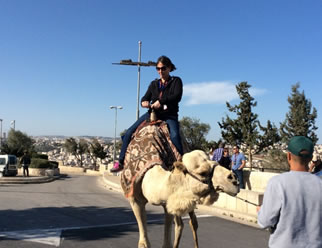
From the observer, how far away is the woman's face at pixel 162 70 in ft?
13.7

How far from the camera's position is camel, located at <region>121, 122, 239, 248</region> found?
2.98 m

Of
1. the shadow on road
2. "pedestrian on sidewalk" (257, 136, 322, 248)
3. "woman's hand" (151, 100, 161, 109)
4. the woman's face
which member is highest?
the woman's face

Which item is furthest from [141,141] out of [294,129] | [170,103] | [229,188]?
[294,129]

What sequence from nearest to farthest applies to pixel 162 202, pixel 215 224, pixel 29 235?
pixel 162 202
pixel 29 235
pixel 215 224

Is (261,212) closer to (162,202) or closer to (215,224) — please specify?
(162,202)

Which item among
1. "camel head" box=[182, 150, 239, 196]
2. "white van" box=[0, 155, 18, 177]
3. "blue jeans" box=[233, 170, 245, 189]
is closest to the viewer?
"camel head" box=[182, 150, 239, 196]

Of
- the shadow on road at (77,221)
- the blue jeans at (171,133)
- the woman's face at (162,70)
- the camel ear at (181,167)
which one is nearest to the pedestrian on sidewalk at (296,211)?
the camel ear at (181,167)

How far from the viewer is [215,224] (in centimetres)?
933

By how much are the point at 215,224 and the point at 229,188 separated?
6.88 metres

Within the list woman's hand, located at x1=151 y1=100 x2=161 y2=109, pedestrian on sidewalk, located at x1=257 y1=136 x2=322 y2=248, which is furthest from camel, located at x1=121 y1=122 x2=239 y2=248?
pedestrian on sidewalk, located at x1=257 y1=136 x2=322 y2=248

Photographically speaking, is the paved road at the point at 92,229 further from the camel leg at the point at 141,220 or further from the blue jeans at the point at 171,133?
the blue jeans at the point at 171,133

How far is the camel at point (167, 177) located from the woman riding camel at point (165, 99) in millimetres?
123

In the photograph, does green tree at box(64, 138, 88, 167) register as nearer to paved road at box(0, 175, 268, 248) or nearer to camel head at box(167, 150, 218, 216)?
paved road at box(0, 175, 268, 248)

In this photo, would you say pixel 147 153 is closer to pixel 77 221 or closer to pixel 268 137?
pixel 77 221
